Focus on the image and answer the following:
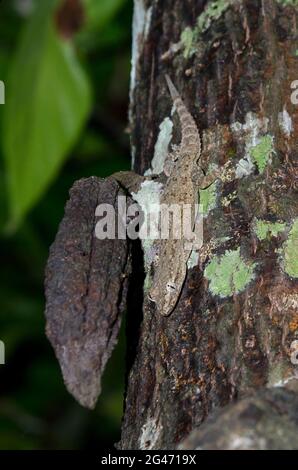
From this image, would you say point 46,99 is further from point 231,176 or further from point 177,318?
point 177,318

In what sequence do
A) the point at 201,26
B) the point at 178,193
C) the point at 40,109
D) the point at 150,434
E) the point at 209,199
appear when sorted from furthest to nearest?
the point at 40,109, the point at 201,26, the point at 178,193, the point at 209,199, the point at 150,434

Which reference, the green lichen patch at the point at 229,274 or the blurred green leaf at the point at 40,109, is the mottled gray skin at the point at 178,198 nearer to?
the green lichen patch at the point at 229,274

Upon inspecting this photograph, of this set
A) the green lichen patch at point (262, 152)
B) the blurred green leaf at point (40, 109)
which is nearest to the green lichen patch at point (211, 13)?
the green lichen patch at point (262, 152)

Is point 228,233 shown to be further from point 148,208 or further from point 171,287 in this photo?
point 148,208

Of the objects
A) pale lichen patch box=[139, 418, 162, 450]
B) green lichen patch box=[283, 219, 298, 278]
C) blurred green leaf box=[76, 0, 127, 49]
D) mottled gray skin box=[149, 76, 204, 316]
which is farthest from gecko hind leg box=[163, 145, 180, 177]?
blurred green leaf box=[76, 0, 127, 49]

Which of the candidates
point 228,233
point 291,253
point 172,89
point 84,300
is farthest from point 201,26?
point 84,300

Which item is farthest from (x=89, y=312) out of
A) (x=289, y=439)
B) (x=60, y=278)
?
(x=289, y=439)

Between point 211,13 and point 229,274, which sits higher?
point 211,13
